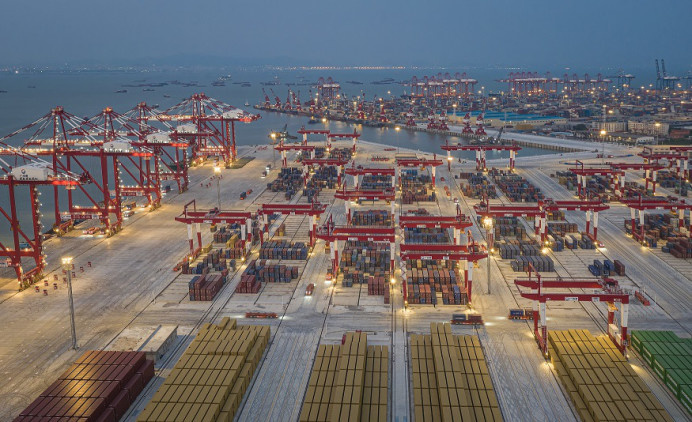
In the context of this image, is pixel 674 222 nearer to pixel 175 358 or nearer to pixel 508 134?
pixel 175 358

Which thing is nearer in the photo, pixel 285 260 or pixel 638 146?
pixel 285 260

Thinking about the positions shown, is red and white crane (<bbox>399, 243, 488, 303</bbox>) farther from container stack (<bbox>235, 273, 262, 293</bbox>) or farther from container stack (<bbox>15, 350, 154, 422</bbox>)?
container stack (<bbox>15, 350, 154, 422</bbox>)

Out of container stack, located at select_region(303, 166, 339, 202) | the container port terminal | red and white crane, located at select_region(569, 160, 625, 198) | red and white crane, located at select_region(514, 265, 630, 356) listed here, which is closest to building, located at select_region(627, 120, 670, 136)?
red and white crane, located at select_region(569, 160, 625, 198)

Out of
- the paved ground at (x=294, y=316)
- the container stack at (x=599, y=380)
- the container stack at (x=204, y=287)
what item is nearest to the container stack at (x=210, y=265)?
the paved ground at (x=294, y=316)

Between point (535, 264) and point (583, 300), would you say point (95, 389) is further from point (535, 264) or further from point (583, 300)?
point (535, 264)

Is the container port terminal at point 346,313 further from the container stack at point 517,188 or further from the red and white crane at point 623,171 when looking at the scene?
the red and white crane at point 623,171

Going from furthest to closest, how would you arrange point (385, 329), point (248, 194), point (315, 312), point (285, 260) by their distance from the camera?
point (248, 194) < point (285, 260) < point (315, 312) < point (385, 329)

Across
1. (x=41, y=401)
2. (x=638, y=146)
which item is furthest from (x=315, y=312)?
(x=638, y=146)
